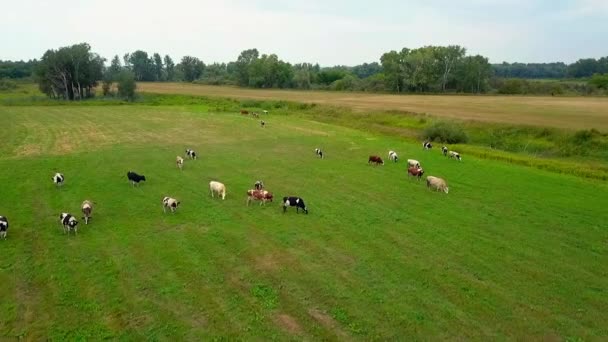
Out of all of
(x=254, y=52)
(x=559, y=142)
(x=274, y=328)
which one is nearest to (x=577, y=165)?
(x=559, y=142)

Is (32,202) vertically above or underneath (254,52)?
underneath

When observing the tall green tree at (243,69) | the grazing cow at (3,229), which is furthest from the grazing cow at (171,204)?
the tall green tree at (243,69)

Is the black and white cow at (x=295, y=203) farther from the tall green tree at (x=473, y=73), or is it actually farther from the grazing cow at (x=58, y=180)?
the tall green tree at (x=473, y=73)

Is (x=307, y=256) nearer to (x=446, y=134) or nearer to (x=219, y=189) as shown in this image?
(x=219, y=189)

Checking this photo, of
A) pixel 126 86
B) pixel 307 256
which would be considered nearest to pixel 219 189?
pixel 307 256

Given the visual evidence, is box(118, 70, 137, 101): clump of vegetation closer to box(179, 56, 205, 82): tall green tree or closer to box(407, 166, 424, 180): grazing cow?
box(407, 166, 424, 180): grazing cow

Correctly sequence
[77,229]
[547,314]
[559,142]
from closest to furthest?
[547,314]
[77,229]
[559,142]

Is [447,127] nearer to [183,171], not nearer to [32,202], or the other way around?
[183,171]
